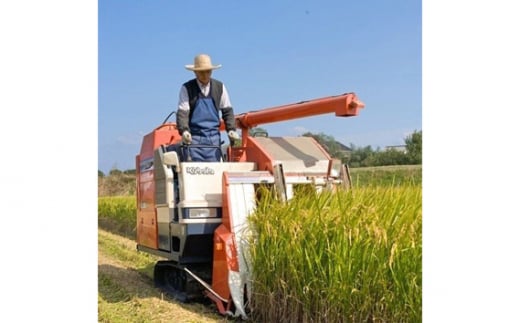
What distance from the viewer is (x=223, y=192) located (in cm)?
562

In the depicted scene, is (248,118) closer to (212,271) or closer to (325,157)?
(325,157)

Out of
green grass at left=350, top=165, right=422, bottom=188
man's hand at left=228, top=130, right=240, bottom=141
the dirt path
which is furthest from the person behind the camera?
man's hand at left=228, top=130, right=240, bottom=141

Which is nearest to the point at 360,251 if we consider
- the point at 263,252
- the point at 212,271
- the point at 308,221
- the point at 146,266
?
the point at 308,221

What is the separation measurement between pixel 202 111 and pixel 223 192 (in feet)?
3.61

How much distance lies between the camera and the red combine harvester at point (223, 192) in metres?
5.32

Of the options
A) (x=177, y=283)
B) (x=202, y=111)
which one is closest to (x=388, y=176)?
(x=202, y=111)

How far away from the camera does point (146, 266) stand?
8.66 m

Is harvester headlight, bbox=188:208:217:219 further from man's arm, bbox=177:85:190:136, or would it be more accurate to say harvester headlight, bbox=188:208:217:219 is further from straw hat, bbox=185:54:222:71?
straw hat, bbox=185:54:222:71

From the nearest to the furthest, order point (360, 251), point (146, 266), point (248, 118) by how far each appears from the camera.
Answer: point (360, 251), point (248, 118), point (146, 266)

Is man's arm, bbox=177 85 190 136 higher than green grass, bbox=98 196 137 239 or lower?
higher

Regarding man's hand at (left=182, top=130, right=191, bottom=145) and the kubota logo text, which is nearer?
the kubota logo text

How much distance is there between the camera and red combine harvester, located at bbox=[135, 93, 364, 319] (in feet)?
17.5

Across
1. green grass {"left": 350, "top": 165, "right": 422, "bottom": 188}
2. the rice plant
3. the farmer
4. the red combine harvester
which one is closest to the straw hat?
the farmer
